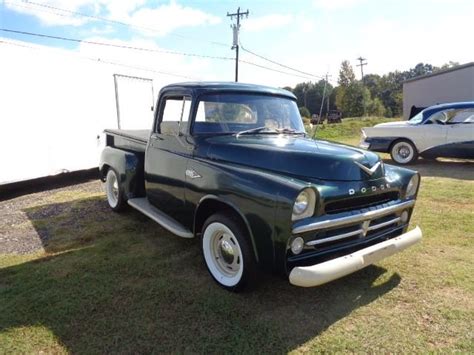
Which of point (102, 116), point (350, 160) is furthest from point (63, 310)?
point (102, 116)

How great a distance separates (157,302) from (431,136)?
30.7 ft

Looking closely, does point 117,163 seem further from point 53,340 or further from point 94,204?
point 53,340

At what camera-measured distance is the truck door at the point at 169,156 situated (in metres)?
4.37

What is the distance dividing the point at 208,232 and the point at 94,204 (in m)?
3.95

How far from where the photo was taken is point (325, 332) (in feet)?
10.1

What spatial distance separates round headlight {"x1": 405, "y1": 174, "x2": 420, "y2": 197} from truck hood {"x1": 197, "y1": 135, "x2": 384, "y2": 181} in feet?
1.42

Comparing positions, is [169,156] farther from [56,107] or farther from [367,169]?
[56,107]

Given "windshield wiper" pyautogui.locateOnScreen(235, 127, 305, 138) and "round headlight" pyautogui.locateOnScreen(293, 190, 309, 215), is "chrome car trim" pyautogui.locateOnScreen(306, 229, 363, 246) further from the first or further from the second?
"windshield wiper" pyautogui.locateOnScreen(235, 127, 305, 138)

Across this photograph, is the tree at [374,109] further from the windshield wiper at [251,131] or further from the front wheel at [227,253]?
the front wheel at [227,253]

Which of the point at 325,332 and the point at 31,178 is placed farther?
the point at 31,178

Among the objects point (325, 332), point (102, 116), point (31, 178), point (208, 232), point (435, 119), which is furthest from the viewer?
point (435, 119)

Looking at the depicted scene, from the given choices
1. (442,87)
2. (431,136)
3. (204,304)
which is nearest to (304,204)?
(204,304)

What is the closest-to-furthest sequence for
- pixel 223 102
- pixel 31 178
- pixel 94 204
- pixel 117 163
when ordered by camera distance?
pixel 223 102 < pixel 117 163 < pixel 94 204 < pixel 31 178

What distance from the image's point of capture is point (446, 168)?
33.7ft
